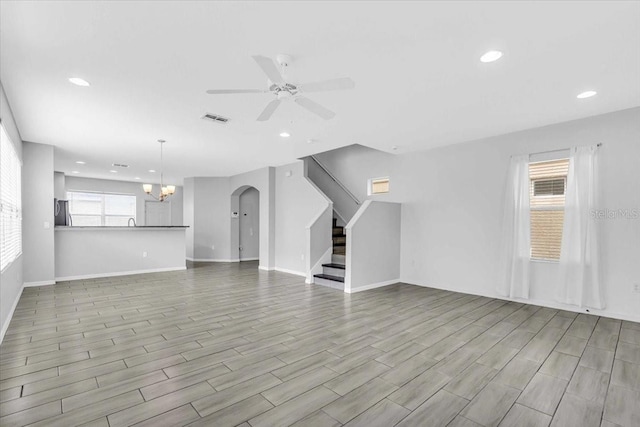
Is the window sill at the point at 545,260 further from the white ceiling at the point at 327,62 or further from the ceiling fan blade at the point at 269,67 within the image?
the ceiling fan blade at the point at 269,67

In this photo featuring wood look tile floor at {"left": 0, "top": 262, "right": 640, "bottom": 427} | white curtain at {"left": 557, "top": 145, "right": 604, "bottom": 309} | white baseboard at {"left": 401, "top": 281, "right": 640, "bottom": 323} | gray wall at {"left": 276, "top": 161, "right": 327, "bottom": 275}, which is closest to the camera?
wood look tile floor at {"left": 0, "top": 262, "right": 640, "bottom": 427}

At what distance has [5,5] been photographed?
197cm

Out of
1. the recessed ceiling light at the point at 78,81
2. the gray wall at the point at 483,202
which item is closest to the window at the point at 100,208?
the recessed ceiling light at the point at 78,81

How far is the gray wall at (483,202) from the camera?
12.6 feet

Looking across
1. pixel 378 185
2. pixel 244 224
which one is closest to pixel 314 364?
pixel 378 185

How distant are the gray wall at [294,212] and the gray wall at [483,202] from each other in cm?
132

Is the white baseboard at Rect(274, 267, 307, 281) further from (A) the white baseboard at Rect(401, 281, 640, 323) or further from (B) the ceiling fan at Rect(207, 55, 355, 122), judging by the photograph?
(B) the ceiling fan at Rect(207, 55, 355, 122)

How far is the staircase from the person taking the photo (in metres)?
5.81

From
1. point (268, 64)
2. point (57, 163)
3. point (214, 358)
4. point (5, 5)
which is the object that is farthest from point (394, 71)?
point (57, 163)

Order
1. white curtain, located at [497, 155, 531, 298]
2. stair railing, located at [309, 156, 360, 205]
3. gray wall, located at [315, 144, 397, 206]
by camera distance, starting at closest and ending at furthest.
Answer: white curtain, located at [497, 155, 531, 298] < gray wall, located at [315, 144, 397, 206] < stair railing, located at [309, 156, 360, 205]

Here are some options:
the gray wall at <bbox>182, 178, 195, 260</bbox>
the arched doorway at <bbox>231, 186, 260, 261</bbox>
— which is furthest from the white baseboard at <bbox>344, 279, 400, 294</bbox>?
the gray wall at <bbox>182, 178, 195, 260</bbox>

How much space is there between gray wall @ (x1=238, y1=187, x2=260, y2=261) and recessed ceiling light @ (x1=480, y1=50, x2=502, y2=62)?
7.98m

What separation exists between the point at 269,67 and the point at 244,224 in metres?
7.94

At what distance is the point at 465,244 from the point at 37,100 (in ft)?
20.9
